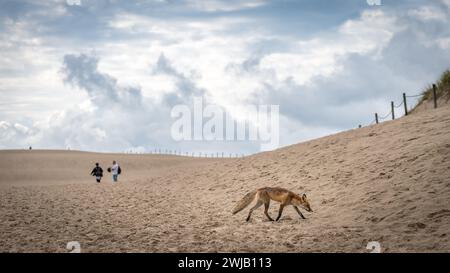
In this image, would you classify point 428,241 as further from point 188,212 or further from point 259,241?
point 188,212

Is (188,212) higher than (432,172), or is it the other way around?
(432,172)

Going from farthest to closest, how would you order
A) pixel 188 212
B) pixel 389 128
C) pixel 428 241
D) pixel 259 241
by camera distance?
pixel 389 128 → pixel 188 212 → pixel 259 241 → pixel 428 241

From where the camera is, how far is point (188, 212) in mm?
19766

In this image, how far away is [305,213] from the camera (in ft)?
54.9

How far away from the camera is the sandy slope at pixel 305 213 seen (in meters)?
12.2

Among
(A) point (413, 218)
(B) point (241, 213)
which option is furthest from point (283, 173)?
(A) point (413, 218)

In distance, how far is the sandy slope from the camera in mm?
12164

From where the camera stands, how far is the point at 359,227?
43.9ft
